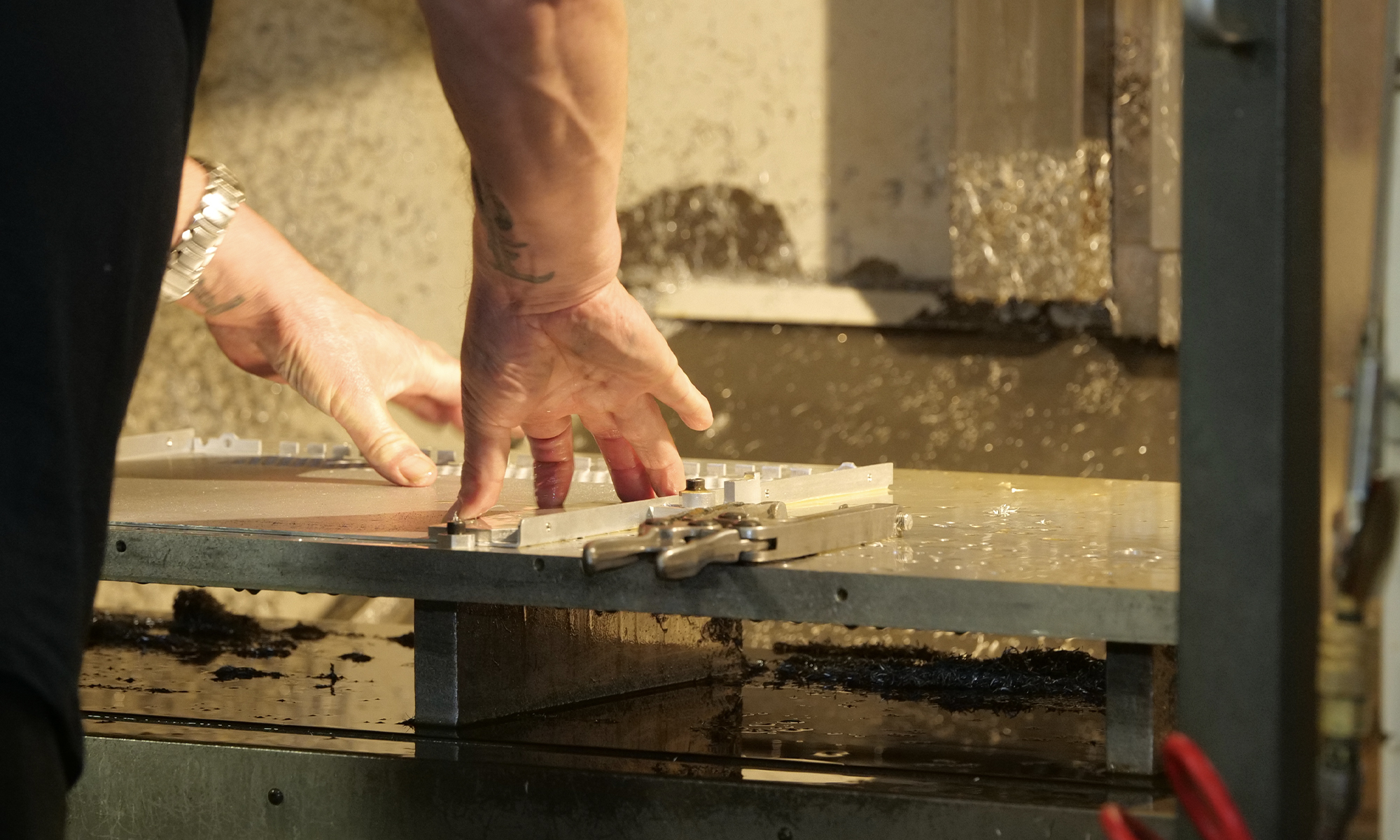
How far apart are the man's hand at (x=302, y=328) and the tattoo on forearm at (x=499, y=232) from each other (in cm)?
40

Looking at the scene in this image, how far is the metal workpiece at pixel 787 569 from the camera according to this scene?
2.17 feet

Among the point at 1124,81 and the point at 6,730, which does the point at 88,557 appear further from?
the point at 1124,81

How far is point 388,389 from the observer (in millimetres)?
1265

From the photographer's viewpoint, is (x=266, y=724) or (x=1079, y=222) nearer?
(x=266, y=724)

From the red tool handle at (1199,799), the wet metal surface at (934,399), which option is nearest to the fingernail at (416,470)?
the red tool handle at (1199,799)

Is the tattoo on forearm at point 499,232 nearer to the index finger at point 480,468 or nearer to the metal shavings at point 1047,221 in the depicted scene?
the index finger at point 480,468

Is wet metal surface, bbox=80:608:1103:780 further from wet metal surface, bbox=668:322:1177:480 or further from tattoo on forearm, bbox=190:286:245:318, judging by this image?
wet metal surface, bbox=668:322:1177:480

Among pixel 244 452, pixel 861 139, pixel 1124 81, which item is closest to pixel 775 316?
pixel 861 139

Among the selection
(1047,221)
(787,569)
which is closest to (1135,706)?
(787,569)

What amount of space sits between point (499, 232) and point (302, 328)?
501 millimetres

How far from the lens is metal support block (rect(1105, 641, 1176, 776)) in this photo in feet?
2.32

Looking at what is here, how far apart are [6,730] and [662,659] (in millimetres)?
530

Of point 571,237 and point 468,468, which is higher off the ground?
point 571,237

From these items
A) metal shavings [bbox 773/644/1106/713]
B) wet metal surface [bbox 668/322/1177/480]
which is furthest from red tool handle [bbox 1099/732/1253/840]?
wet metal surface [bbox 668/322/1177/480]
